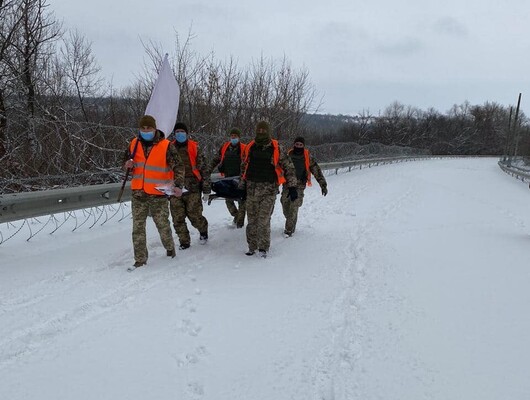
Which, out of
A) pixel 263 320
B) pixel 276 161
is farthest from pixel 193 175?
pixel 263 320

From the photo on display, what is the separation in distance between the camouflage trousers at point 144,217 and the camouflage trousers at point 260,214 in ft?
4.04

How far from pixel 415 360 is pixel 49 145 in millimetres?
5952

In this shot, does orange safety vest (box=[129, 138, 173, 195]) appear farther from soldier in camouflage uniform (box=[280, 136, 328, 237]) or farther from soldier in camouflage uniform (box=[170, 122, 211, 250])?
soldier in camouflage uniform (box=[280, 136, 328, 237])

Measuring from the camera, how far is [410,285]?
190 inches

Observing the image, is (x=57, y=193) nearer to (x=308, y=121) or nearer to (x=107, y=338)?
(x=107, y=338)

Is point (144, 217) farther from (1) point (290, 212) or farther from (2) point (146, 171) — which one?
(1) point (290, 212)

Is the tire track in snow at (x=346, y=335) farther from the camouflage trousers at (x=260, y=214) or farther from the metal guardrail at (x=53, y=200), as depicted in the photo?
the metal guardrail at (x=53, y=200)

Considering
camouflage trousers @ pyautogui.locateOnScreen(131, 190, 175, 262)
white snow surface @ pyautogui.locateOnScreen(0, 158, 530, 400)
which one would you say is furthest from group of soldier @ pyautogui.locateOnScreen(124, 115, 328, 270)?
white snow surface @ pyautogui.locateOnScreen(0, 158, 530, 400)

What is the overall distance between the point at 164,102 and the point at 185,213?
1716 mm

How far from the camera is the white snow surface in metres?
2.86

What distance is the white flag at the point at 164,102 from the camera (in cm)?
608

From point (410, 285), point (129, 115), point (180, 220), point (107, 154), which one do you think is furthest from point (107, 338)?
point (129, 115)

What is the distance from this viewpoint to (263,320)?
12.5 feet

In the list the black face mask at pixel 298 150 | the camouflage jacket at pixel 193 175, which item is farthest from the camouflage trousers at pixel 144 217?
the black face mask at pixel 298 150
